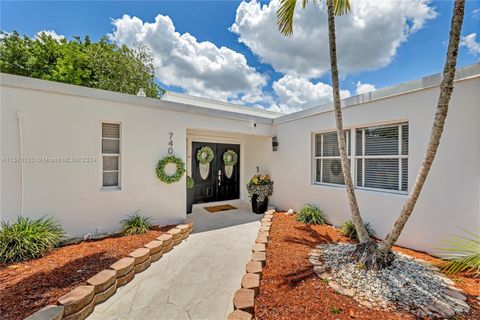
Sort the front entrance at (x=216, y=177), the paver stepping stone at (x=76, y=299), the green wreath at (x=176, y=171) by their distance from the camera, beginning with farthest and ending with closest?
1. the front entrance at (x=216, y=177)
2. the green wreath at (x=176, y=171)
3. the paver stepping stone at (x=76, y=299)

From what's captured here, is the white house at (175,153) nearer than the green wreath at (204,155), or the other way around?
the white house at (175,153)

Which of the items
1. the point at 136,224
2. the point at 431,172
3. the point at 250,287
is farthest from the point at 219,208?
the point at 431,172

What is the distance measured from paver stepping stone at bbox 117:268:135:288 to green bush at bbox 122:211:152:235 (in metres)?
1.63

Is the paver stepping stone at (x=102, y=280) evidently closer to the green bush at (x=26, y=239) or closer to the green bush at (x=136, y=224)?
the green bush at (x=26, y=239)

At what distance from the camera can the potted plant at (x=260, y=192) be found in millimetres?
7512

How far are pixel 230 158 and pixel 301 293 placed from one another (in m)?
6.60

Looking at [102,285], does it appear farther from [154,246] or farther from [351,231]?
[351,231]

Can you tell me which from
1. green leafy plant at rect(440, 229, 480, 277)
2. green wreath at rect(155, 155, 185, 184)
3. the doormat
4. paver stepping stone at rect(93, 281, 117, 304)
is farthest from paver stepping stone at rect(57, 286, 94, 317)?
green leafy plant at rect(440, 229, 480, 277)

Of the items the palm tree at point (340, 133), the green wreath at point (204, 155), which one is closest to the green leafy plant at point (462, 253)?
the palm tree at point (340, 133)

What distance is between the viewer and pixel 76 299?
8.16 ft

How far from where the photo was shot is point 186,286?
3.24 meters

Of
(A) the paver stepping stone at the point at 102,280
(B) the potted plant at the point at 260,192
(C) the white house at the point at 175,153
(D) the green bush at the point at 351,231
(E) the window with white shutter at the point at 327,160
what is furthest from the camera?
(B) the potted plant at the point at 260,192

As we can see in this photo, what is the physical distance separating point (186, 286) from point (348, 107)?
226 inches

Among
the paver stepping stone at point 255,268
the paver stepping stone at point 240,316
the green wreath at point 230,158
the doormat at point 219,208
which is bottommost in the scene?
the doormat at point 219,208
